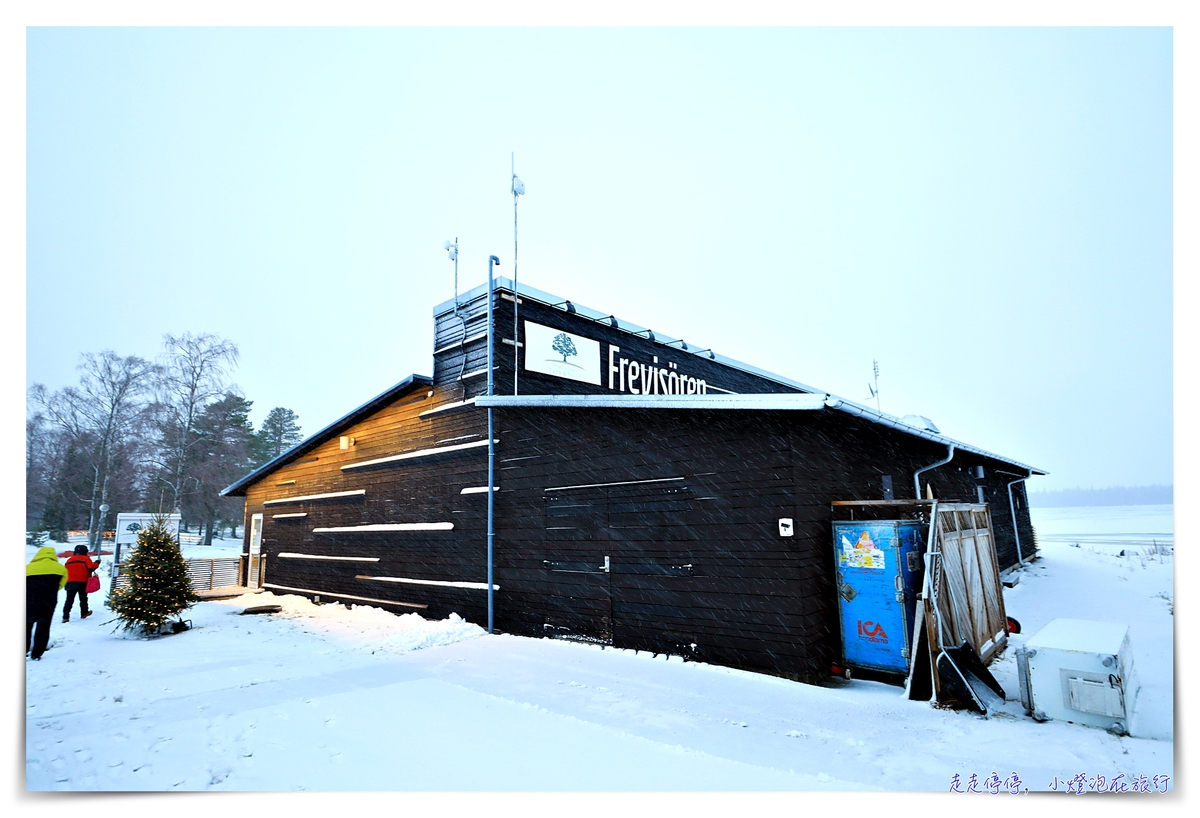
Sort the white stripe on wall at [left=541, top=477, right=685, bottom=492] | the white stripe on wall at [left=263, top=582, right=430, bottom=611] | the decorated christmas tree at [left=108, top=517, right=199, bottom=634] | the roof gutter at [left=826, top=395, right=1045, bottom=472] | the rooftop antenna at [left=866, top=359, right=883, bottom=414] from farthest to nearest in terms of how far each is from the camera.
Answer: the rooftop antenna at [left=866, top=359, right=883, bottom=414] < the white stripe on wall at [left=263, top=582, right=430, bottom=611] < the decorated christmas tree at [left=108, top=517, right=199, bottom=634] < the white stripe on wall at [left=541, top=477, right=685, bottom=492] < the roof gutter at [left=826, top=395, right=1045, bottom=472]

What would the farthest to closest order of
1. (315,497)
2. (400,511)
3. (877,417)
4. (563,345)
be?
(315,497), (400,511), (563,345), (877,417)

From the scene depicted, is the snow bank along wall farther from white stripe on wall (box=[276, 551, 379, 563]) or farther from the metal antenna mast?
the metal antenna mast

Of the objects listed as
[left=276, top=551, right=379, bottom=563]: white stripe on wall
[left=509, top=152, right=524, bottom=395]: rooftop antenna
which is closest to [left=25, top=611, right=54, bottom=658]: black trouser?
[left=276, top=551, right=379, bottom=563]: white stripe on wall

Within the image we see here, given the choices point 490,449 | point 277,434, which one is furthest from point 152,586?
point 277,434

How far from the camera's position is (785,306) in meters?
17.9

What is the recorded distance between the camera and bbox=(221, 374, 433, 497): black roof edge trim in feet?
36.6

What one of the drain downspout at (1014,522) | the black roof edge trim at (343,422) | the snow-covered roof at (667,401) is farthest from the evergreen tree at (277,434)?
the drain downspout at (1014,522)

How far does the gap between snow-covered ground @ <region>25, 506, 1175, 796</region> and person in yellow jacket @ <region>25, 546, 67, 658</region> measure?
261 mm

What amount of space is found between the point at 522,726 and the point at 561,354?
687 centimetres

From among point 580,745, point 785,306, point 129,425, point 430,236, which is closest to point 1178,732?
point 580,745

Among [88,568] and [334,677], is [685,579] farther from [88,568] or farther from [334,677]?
[88,568]

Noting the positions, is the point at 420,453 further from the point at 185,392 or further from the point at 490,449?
the point at 185,392

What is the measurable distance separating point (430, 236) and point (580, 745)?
998 centimetres

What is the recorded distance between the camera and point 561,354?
10734 millimetres
